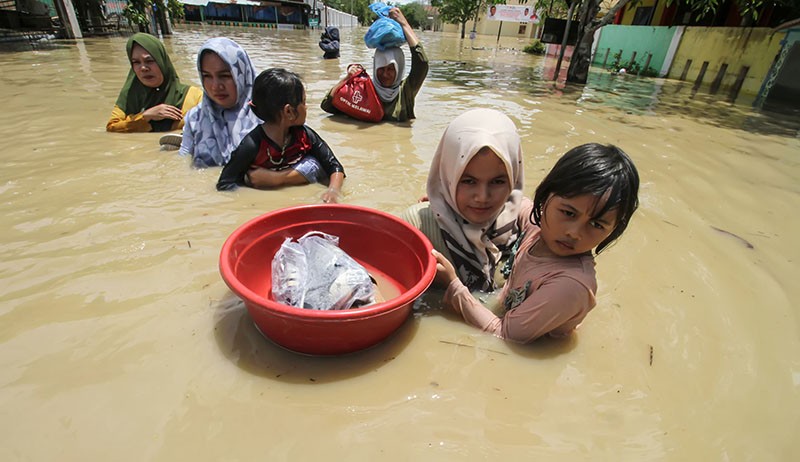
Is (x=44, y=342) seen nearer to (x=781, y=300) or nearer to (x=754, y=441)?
(x=754, y=441)

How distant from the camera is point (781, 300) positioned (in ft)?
6.57

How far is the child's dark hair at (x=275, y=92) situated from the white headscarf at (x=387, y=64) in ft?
7.87

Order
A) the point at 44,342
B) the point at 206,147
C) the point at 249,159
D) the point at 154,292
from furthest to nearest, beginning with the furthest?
the point at 206,147
the point at 249,159
the point at 154,292
the point at 44,342

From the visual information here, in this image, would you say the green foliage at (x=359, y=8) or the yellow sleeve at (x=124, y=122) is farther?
the green foliage at (x=359, y=8)

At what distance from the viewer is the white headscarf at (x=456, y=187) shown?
160 centimetres

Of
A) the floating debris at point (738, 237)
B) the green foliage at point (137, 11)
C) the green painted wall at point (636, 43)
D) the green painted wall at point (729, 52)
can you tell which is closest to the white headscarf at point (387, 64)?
the floating debris at point (738, 237)

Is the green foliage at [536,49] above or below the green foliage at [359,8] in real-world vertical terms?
below

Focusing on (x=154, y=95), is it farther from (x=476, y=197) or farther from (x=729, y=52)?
(x=729, y=52)

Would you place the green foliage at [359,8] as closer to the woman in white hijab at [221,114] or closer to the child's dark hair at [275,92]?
the woman in white hijab at [221,114]

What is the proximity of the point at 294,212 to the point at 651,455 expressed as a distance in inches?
66.2

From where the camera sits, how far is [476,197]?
1.66 meters

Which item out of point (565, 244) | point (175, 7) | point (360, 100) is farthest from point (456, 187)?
point (175, 7)

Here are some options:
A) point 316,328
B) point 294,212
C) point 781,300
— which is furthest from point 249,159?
point 781,300

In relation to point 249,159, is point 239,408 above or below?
below
